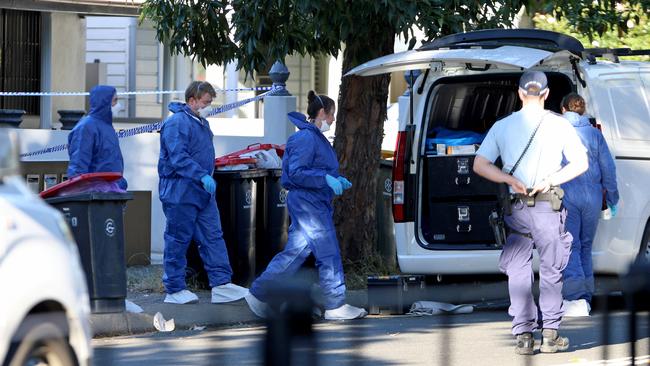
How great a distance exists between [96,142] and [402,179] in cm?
238

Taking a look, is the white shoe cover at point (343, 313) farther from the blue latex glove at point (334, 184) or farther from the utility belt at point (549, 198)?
the utility belt at point (549, 198)

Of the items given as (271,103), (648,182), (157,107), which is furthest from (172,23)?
(157,107)

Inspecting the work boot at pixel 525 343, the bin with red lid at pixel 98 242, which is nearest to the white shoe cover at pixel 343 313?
the bin with red lid at pixel 98 242

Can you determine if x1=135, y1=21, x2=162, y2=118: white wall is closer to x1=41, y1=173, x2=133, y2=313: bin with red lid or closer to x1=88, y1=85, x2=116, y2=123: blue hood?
x1=88, y1=85, x2=116, y2=123: blue hood

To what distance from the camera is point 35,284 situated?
470 centimetres

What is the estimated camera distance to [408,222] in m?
10.3

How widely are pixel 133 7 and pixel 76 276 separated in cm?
1503

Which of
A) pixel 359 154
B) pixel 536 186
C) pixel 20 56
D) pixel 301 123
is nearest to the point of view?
pixel 536 186

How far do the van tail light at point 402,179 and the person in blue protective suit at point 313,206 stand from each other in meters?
0.53

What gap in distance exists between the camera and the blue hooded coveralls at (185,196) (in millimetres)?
10195

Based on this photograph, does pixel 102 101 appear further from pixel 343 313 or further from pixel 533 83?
pixel 533 83

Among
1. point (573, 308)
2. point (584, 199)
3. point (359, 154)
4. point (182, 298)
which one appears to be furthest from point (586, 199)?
point (182, 298)

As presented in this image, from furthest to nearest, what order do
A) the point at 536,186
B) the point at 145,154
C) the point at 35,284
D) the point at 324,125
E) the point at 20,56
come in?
the point at 20,56, the point at 145,154, the point at 324,125, the point at 536,186, the point at 35,284

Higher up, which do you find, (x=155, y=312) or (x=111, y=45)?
(x=111, y=45)
